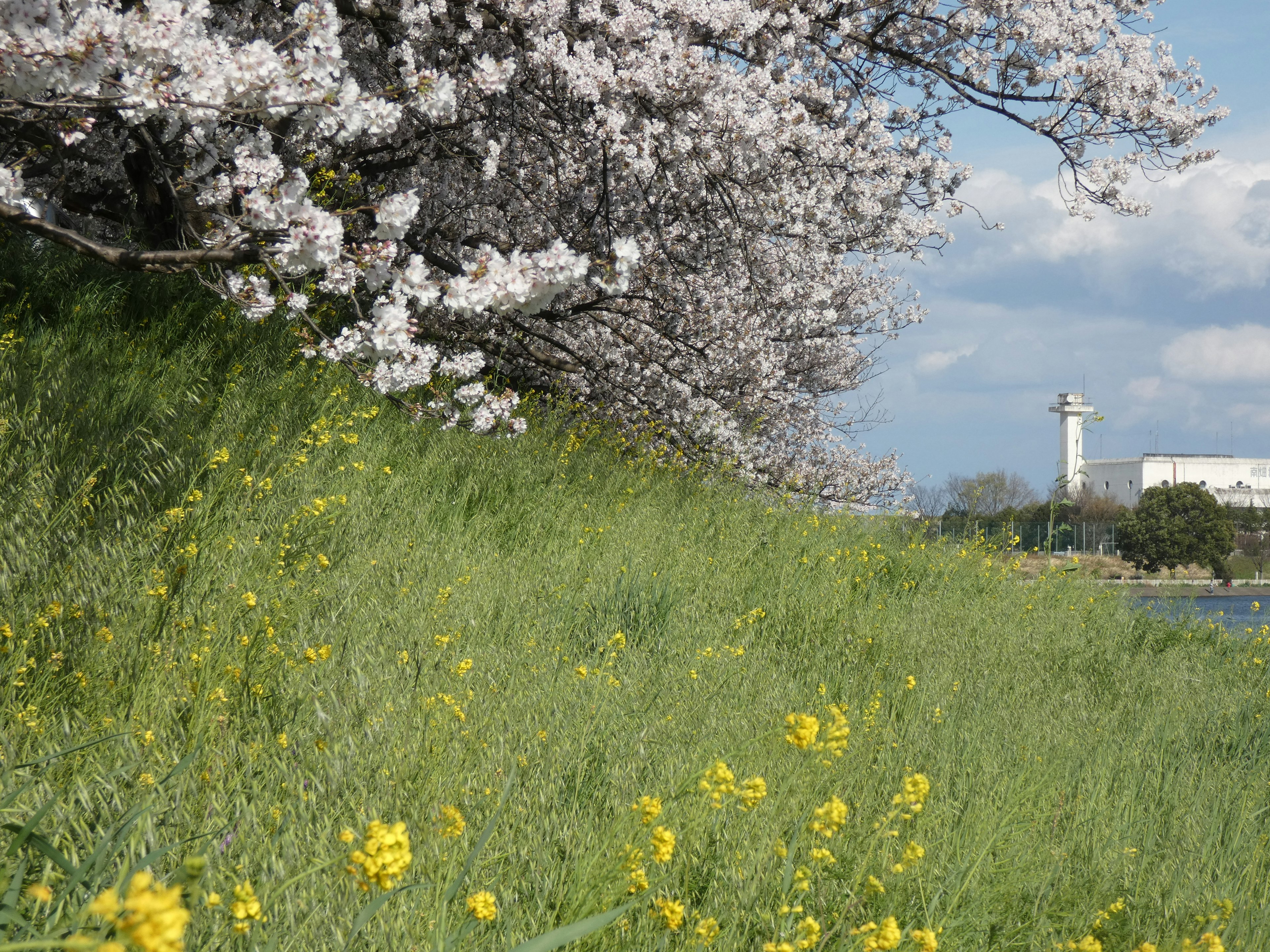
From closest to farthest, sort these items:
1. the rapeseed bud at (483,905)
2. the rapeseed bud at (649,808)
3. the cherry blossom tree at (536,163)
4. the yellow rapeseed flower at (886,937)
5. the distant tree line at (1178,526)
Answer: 1. the rapeseed bud at (483,905)
2. the yellow rapeseed flower at (886,937)
3. the rapeseed bud at (649,808)
4. the cherry blossom tree at (536,163)
5. the distant tree line at (1178,526)

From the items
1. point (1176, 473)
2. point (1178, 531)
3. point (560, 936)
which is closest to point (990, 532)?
point (560, 936)

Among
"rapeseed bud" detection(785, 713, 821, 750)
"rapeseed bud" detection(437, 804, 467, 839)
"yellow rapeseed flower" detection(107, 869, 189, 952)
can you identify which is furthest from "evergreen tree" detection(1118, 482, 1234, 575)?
"yellow rapeseed flower" detection(107, 869, 189, 952)

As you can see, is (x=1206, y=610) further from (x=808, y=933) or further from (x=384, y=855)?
(x=384, y=855)

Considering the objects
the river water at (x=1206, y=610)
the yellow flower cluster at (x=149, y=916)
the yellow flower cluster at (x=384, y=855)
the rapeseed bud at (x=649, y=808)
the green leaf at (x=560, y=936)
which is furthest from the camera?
the river water at (x=1206, y=610)

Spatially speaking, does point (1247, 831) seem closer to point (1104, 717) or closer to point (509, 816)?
point (1104, 717)

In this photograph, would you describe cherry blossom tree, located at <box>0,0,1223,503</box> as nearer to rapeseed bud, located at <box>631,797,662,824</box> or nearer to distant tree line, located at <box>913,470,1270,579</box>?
rapeseed bud, located at <box>631,797,662,824</box>

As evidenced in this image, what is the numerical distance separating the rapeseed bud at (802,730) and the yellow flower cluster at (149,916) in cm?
146

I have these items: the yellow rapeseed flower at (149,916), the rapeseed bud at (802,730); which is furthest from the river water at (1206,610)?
the yellow rapeseed flower at (149,916)

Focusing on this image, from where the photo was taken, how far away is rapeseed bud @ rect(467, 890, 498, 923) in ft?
5.30

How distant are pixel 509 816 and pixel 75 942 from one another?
1656 millimetres

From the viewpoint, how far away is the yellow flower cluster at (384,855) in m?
1.28

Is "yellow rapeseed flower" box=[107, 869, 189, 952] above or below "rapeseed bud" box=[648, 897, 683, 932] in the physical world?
above

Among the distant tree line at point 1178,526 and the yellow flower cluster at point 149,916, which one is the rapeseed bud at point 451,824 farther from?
the distant tree line at point 1178,526

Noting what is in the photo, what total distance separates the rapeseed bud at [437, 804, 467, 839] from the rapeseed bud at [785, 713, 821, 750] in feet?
2.50
